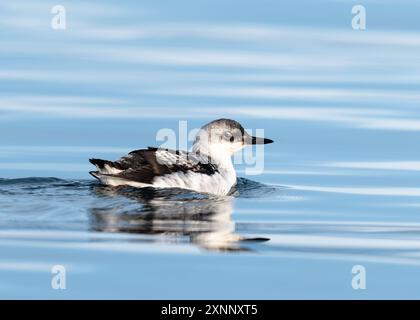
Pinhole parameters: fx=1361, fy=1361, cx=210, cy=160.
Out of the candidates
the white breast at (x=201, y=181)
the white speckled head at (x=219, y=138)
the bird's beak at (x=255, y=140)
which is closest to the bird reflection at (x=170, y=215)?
the white breast at (x=201, y=181)

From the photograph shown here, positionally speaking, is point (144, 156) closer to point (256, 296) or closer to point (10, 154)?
point (10, 154)

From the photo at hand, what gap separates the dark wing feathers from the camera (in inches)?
609

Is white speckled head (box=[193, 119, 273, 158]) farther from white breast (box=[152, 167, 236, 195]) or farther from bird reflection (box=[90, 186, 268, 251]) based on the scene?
bird reflection (box=[90, 186, 268, 251])

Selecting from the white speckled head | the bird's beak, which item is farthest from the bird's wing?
the bird's beak

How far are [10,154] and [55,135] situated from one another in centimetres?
125

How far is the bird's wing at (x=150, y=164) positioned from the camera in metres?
15.5

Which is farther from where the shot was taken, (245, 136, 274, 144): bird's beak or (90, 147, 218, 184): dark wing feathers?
(245, 136, 274, 144): bird's beak

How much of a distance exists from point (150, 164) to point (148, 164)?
0.03 m

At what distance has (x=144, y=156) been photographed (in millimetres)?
15531

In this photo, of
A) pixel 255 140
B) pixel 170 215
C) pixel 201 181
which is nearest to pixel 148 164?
pixel 201 181

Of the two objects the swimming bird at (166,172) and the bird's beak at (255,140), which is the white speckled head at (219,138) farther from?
the swimming bird at (166,172)

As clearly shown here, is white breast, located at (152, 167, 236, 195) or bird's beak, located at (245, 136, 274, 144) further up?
bird's beak, located at (245, 136, 274, 144)

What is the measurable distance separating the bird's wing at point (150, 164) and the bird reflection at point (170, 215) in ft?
0.56

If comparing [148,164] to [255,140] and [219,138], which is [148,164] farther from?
[255,140]
